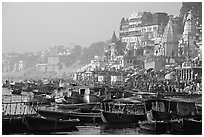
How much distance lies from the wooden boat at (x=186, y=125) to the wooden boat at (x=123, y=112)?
1.91m

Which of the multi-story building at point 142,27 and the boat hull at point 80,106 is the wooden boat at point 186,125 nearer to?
the boat hull at point 80,106

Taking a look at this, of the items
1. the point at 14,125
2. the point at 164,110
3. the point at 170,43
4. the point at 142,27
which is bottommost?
the point at 14,125

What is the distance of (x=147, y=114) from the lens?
40.0ft

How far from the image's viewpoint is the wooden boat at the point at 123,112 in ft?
41.5

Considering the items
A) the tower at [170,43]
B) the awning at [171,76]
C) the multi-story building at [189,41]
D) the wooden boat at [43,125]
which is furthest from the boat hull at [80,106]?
the tower at [170,43]

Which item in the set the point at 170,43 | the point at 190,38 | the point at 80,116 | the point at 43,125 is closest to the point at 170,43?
the point at 170,43

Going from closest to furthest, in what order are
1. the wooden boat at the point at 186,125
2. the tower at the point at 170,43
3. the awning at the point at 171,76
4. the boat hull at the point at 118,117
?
1. the wooden boat at the point at 186,125
2. the boat hull at the point at 118,117
3. the awning at the point at 171,76
4. the tower at the point at 170,43

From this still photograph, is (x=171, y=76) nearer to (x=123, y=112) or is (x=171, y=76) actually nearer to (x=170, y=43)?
(x=170, y=43)

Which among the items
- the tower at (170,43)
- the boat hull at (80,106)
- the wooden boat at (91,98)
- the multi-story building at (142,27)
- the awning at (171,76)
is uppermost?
the multi-story building at (142,27)

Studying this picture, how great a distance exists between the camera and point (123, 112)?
13281 mm

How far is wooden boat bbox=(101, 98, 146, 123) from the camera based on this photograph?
12.6 metres

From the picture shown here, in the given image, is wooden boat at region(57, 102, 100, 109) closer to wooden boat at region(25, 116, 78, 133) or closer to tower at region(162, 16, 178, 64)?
wooden boat at region(25, 116, 78, 133)

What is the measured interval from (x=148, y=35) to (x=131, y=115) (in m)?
44.3

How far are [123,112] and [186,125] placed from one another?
270cm
